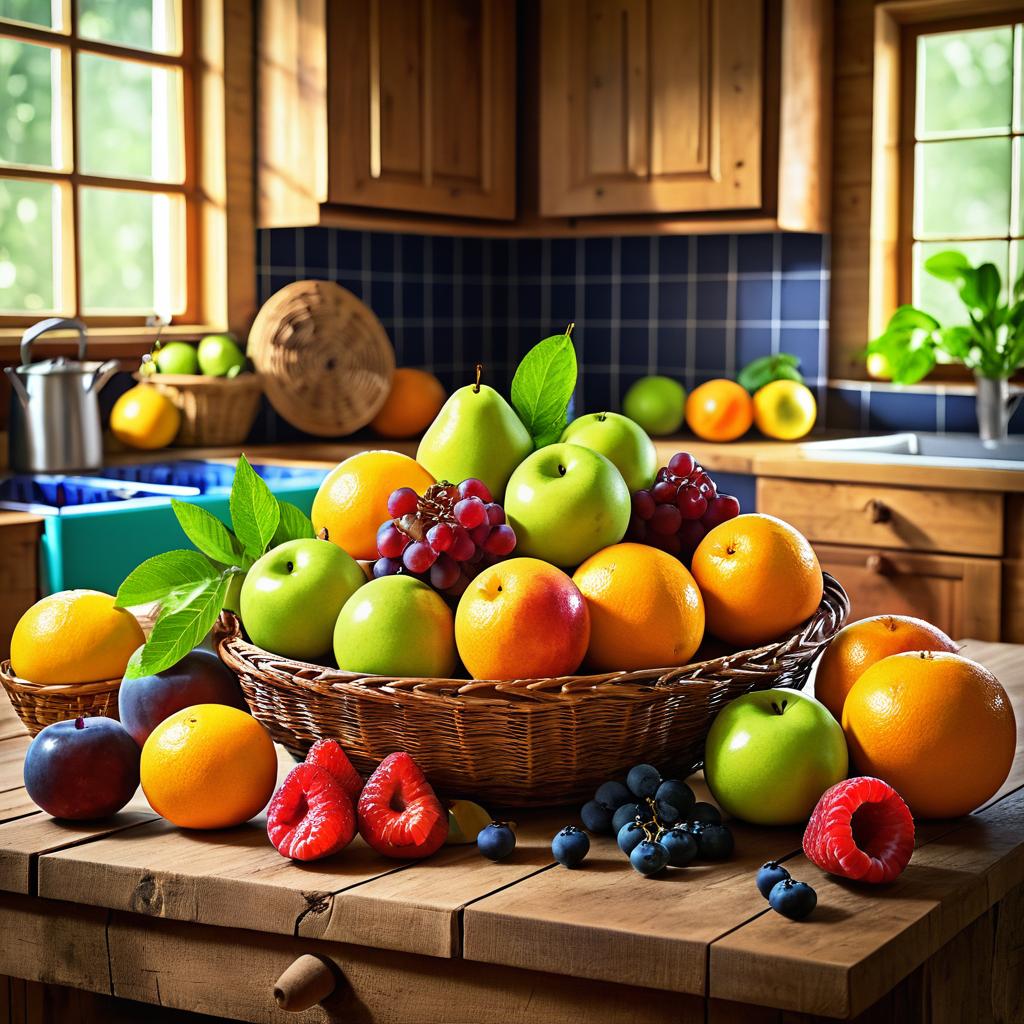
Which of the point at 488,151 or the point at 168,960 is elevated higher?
the point at 488,151

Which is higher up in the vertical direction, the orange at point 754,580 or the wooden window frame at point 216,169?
the wooden window frame at point 216,169

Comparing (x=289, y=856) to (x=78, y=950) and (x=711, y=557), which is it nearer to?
(x=78, y=950)

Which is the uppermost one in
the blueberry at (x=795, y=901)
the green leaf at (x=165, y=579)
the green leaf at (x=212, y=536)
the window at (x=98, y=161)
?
the window at (x=98, y=161)

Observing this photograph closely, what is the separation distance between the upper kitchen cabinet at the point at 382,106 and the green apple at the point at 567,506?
250 cm

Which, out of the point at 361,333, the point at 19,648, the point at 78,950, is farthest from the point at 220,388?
the point at 78,950

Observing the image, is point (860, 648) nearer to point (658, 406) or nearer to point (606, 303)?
point (658, 406)

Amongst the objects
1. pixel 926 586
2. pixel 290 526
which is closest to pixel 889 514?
pixel 926 586

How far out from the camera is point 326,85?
3.47m

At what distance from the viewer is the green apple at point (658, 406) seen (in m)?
3.84

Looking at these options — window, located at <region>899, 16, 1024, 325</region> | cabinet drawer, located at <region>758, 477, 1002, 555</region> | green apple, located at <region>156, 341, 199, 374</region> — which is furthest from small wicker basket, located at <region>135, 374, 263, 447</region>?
window, located at <region>899, 16, 1024, 325</region>

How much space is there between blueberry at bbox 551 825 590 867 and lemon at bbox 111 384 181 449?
2527mm

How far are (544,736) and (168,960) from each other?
0.94 feet

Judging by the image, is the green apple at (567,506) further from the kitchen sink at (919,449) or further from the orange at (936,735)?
the kitchen sink at (919,449)

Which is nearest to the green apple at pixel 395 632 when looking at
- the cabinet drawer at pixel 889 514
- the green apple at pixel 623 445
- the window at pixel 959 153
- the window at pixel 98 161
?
the green apple at pixel 623 445
